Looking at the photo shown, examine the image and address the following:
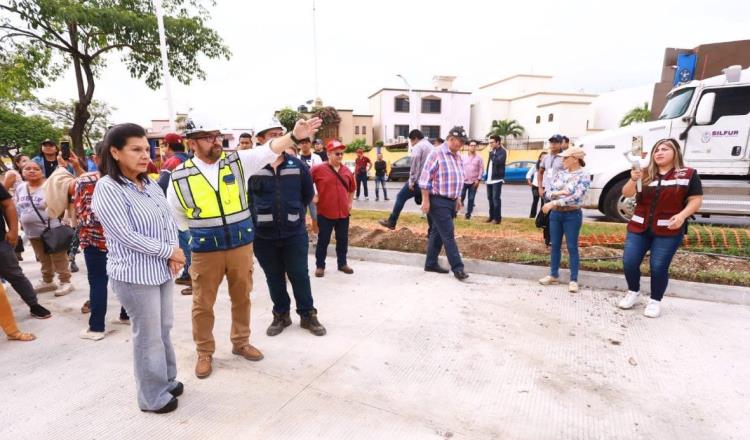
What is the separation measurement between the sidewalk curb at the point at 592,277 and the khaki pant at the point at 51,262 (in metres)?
3.82

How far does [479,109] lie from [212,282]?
4478 cm

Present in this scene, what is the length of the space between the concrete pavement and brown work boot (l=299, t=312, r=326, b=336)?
70mm

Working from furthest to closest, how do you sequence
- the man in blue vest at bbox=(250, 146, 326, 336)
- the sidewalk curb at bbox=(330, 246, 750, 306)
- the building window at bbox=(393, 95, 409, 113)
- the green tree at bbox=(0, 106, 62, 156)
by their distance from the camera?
the building window at bbox=(393, 95, 409, 113)
the green tree at bbox=(0, 106, 62, 156)
the sidewalk curb at bbox=(330, 246, 750, 306)
the man in blue vest at bbox=(250, 146, 326, 336)

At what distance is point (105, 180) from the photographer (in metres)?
2.29

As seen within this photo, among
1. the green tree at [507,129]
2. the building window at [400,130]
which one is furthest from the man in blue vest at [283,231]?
the green tree at [507,129]

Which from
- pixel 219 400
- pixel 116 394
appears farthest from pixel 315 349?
pixel 116 394

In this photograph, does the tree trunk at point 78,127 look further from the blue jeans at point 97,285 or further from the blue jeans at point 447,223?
the blue jeans at point 447,223

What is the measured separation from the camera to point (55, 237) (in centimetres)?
473

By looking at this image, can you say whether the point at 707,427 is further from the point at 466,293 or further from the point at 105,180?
the point at 105,180

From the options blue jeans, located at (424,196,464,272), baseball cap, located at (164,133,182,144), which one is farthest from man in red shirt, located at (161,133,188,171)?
blue jeans, located at (424,196,464,272)

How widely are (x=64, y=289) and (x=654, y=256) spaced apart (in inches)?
259

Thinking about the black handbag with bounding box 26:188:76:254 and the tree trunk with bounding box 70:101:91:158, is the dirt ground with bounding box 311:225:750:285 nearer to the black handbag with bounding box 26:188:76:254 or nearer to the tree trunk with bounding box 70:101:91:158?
the black handbag with bounding box 26:188:76:254

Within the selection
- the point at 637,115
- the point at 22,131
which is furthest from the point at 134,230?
the point at 637,115

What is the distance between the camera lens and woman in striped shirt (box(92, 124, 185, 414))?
228cm
